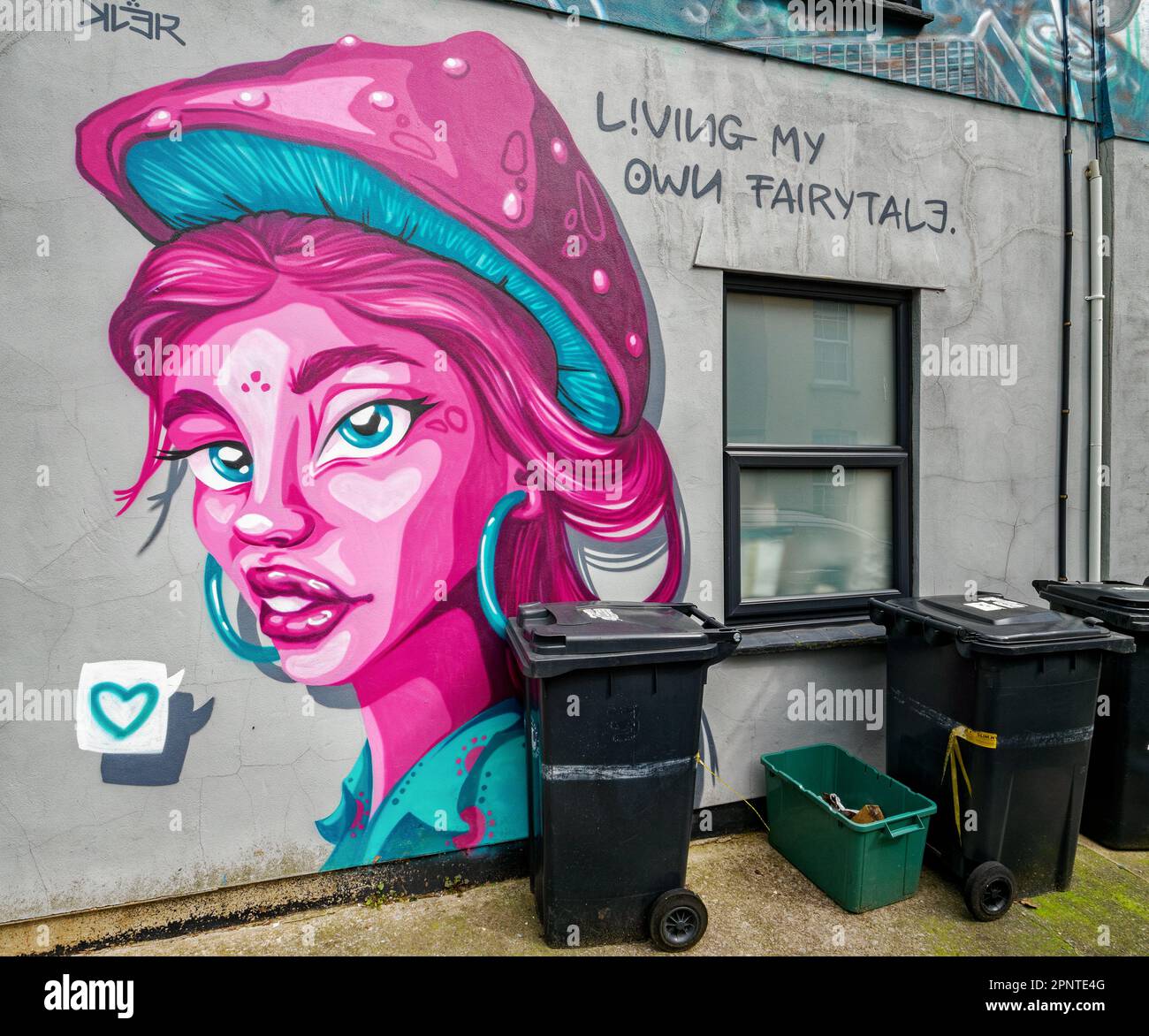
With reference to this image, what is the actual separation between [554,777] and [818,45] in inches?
149

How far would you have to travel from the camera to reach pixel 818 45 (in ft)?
11.8

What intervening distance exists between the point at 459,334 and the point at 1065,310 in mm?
3599

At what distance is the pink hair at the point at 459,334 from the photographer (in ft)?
9.16

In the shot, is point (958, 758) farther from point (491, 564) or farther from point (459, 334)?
point (459, 334)

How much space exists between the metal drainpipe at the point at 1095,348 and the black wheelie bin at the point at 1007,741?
1.43m

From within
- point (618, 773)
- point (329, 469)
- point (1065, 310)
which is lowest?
point (618, 773)

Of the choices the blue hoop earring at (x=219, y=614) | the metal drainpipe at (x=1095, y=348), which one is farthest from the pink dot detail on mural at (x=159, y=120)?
the metal drainpipe at (x=1095, y=348)

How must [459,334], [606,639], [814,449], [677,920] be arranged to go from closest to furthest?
[606,639] → [677,920] → [459,334] → [814,449]

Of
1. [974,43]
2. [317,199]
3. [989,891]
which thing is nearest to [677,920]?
[989,891]

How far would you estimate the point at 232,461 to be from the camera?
9.44ft

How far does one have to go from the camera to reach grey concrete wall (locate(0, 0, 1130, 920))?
2668 mm

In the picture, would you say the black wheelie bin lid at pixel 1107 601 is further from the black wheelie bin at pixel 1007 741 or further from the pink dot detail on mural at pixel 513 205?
the pink dot detail on mural at pixel 513 205

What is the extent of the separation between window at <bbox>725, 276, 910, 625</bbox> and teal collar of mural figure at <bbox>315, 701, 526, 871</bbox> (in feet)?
4.29
